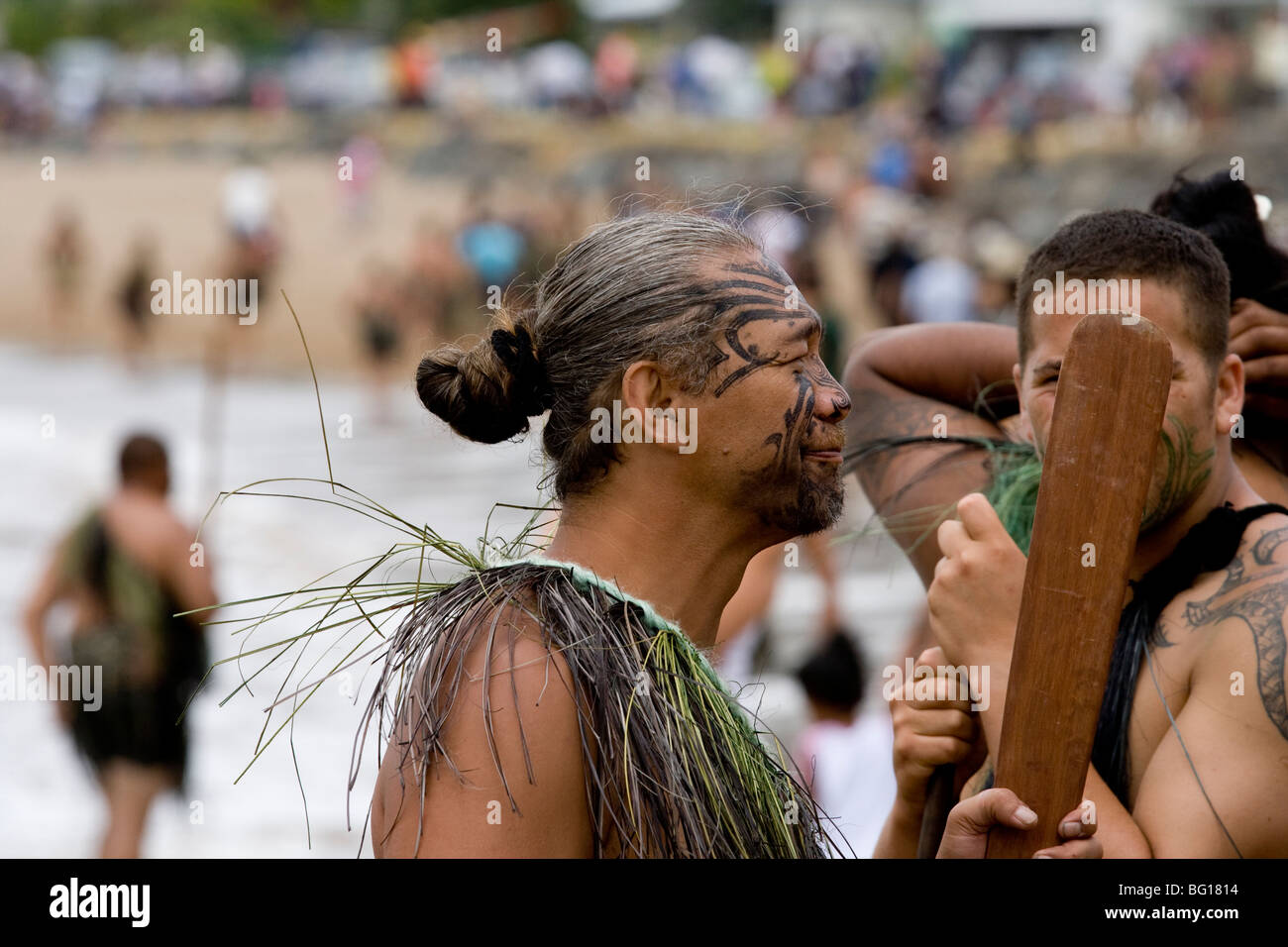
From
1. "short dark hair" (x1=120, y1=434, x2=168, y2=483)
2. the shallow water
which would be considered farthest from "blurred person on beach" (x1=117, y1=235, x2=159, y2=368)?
"short dark hair" (x1=120, y1=434, x2=168, y2=483)

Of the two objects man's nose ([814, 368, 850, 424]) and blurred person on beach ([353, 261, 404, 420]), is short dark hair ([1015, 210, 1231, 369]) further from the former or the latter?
blurred person on beach ([353, 261, 404, 420])

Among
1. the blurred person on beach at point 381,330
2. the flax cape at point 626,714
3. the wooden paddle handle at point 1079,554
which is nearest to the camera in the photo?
the wooden paddle handle at point 1079,554

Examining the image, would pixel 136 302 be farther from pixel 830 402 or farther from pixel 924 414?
pixel 830 402

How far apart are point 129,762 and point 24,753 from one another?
7.25 ft

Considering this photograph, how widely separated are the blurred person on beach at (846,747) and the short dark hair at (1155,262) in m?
2.29

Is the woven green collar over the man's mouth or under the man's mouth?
under

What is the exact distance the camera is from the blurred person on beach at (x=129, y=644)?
18.8ft

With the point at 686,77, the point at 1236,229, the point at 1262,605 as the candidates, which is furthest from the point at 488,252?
the point at 1262,605

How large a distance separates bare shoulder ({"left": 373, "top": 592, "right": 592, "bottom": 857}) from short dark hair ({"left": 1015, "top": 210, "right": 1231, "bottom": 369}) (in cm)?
93

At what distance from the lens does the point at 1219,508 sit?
213 centimetres

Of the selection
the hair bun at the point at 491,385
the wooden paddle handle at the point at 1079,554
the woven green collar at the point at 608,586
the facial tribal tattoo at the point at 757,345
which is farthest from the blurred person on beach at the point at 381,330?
the wooden paddle handle at the point at 1079,554

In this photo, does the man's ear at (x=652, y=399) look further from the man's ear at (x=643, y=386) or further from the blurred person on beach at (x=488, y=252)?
the blurred person on beach at (x=488, y=252)

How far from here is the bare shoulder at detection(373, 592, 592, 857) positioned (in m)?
1.76
